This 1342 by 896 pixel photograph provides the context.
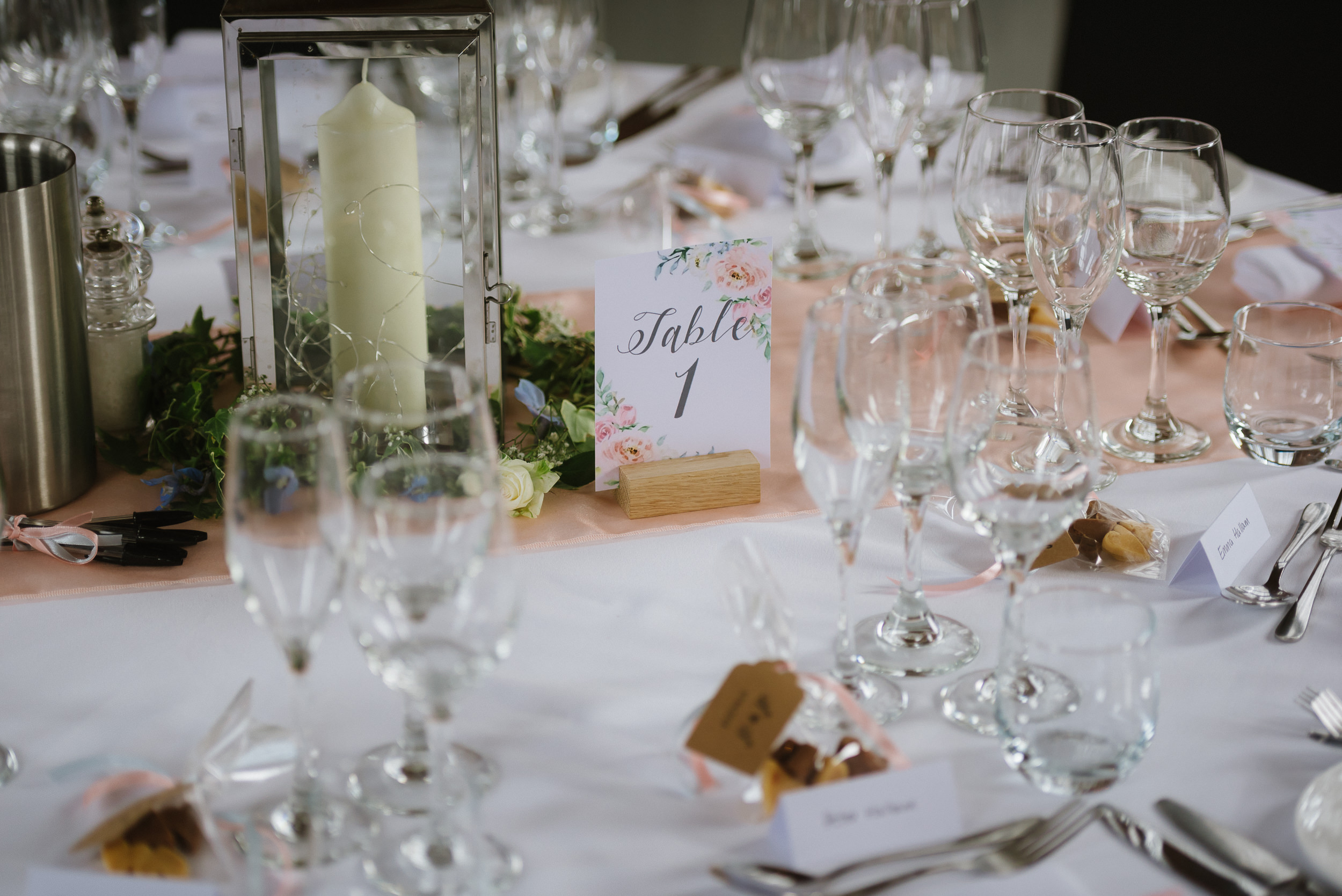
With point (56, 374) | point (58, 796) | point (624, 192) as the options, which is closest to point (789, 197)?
point (624, 192)

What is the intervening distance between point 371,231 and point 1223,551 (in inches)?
31.0

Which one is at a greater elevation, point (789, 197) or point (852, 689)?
point (789, 197)

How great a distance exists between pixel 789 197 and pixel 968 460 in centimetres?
115

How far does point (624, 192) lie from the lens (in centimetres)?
185

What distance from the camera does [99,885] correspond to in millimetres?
686

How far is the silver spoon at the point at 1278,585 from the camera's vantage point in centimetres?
101

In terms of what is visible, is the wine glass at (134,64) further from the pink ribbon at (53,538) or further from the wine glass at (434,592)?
the wine glass at (434,592)

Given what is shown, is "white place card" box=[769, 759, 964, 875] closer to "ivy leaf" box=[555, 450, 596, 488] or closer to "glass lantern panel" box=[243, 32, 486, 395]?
"ivy leaf" box=[555, 450, 596, 488]

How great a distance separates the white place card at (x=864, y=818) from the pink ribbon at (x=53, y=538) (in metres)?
0.64

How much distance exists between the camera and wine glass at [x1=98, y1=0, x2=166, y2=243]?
67.6 inches

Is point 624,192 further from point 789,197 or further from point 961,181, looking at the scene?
point 961,181

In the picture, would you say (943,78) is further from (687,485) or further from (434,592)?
(434,592)

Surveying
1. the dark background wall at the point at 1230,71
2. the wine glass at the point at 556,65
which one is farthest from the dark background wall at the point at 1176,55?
the wine glass at the point at 556,65

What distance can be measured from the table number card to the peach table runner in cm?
6
